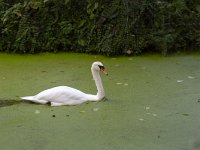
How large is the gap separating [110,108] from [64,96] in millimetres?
450

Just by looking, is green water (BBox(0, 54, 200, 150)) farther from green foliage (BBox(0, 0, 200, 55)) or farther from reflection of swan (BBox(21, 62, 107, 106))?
green foliage (BBox(0, 0, 200, 55))

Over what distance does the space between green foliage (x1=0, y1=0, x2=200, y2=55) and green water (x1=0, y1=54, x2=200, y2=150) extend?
0.93ft

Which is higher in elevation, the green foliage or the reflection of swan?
the green foliage

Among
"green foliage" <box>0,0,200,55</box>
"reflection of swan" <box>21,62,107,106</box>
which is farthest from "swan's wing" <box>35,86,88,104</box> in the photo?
"green foliage" <box>0,0,200,55</box>

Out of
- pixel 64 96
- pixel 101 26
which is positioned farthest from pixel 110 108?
pixel 101 26

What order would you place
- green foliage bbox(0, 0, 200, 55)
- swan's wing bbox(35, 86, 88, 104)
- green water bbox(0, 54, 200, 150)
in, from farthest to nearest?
1. green foliage bbox(0, 0, 200, 55)
2. swan's wing bbox(35, 86, 88, 104)
3. green water bbox(0, 54, 200, 150)

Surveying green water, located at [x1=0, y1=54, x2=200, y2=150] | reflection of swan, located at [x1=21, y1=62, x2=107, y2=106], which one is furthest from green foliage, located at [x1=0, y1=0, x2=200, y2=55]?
reflection of swan, located at [x1=21, y1=62, x2=107, y2=106]

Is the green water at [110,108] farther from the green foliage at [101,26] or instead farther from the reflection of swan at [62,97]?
the green foliage at [101,26]

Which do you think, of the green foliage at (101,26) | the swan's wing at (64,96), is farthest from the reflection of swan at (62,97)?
the green foliage at (101,26)

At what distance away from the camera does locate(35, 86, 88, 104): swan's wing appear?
4.95 m

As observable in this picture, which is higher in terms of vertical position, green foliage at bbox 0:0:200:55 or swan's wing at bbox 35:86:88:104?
green foliage at bbox 0:0:200:55

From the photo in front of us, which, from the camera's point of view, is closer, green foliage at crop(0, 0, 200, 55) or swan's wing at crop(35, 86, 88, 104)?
swan's wing at crop(35, 86, 88, 104)

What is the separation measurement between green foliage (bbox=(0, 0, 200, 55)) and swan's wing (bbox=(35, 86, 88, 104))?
6.25ft

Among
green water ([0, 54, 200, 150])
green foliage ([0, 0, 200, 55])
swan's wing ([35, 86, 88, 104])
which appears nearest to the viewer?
green water ([0, 54, 200, 150])
